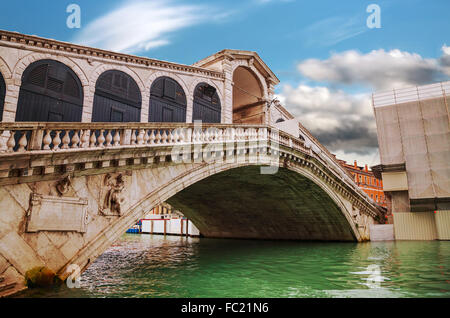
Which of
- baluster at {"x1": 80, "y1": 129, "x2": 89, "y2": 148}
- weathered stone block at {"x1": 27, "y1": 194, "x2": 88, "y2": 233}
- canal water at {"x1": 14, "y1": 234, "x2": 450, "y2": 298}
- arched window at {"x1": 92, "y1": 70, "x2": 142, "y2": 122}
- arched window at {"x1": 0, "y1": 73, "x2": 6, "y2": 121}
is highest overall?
arched window at {"x1": 92, "y1": 70, "x2": 142, "y2": 122}

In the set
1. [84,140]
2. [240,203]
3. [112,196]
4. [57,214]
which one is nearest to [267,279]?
[112,196]

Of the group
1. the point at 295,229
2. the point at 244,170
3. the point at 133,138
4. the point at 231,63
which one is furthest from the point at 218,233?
the point at 133,138

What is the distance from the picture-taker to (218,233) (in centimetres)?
2755

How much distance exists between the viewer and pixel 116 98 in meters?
10.7

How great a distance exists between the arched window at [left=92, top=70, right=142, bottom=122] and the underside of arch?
551 cm

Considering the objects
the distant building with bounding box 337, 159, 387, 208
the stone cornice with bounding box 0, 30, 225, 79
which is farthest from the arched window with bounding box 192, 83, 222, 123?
the distant building with bounding box 337, 159, 387, 208

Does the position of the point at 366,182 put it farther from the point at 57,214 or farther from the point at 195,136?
the point at 57,214

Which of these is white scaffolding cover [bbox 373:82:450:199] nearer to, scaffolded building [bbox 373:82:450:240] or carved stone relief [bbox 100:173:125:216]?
scaffolded building [bbox 373:82:450:240]

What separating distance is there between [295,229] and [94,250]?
18.5 metres

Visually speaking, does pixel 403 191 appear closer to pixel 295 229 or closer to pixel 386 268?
pixel 295 229

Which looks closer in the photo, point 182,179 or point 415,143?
point 182,179

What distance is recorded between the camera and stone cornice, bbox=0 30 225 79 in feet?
27.6

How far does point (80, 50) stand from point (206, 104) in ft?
19.2
